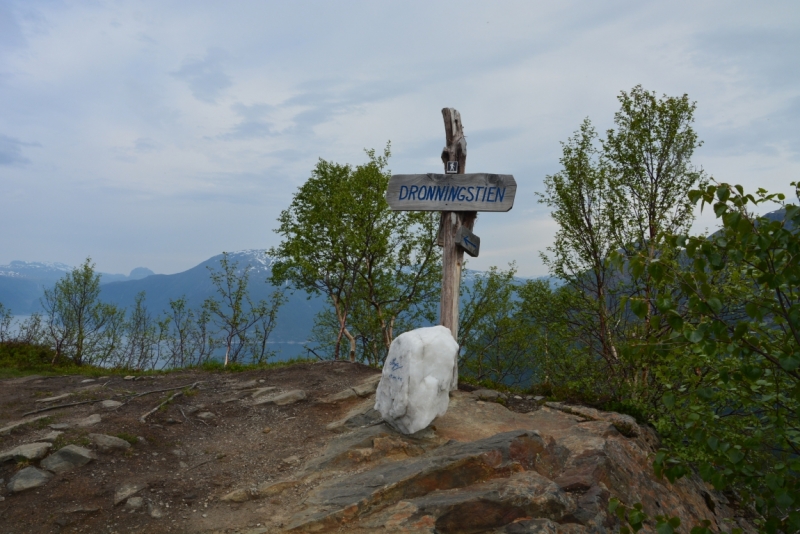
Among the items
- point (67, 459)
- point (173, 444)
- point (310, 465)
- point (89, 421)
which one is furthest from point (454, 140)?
point (67, 459)

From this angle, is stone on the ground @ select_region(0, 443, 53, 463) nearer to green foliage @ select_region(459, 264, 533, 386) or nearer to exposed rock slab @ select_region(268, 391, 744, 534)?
exposed rock slab @ select_region(268, 391, 744, 534)

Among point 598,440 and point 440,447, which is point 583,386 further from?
point 440,447

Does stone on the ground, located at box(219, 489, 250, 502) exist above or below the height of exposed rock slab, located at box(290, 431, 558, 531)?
below

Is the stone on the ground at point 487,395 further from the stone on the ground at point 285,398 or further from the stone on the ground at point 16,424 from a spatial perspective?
the stone on the ground at point 16,424

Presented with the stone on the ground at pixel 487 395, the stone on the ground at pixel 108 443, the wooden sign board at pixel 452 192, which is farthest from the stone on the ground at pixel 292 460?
the wooden sign board at pixel 452 192

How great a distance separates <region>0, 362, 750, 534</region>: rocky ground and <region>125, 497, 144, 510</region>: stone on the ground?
0.05 feet

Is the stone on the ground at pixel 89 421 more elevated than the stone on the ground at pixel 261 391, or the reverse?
the stone on the ground at pixel 261 391

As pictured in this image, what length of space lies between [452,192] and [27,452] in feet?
25.8

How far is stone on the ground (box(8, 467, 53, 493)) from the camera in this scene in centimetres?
715

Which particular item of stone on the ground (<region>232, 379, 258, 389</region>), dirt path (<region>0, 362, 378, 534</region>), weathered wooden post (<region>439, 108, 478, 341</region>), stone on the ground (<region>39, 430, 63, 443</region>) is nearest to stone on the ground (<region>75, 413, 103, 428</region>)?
dirt path (<region>0, 362, 378, 534</region>)

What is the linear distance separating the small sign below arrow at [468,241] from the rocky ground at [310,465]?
2.84m

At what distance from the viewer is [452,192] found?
10.5 metres

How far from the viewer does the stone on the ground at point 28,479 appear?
715 cm

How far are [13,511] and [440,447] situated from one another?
5.52 meters
